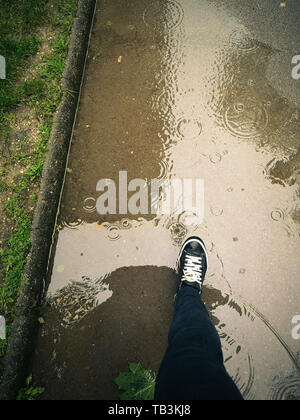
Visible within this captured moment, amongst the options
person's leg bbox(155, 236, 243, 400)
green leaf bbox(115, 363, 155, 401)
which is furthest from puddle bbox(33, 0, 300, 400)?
person's leg bbox(155, 236, 243, 400)

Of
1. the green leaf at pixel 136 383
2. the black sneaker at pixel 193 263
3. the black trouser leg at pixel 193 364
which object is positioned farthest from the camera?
the black sneaker at pixel 193 263

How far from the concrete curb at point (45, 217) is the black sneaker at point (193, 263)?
986 millimetres

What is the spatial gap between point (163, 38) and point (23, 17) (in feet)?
4.12

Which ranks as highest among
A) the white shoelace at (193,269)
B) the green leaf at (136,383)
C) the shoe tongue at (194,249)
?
the shoe tongue at (194,249)

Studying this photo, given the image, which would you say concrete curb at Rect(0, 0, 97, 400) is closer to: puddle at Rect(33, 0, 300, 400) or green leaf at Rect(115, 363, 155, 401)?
puddle at Rect(33, 0, 300, 400)

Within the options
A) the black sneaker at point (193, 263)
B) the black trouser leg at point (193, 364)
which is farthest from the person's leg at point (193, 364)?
the black sneaker at point (193, 263)

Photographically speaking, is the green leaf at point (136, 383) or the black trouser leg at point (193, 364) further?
the green leaf at point (136, 383)

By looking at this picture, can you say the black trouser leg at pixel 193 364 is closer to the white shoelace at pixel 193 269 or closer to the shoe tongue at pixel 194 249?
the white shoelace at pixel 193 269

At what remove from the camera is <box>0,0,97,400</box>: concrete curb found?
1.68 meters

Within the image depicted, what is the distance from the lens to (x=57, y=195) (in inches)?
79.4

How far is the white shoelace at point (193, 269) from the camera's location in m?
1.77

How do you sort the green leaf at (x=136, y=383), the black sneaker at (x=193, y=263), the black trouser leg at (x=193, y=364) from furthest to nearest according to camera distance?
the black sneaker at (x=193, y=263) < the green leaf at (x=136, y=383) < the black trouser leg at (x=193, y=364)
